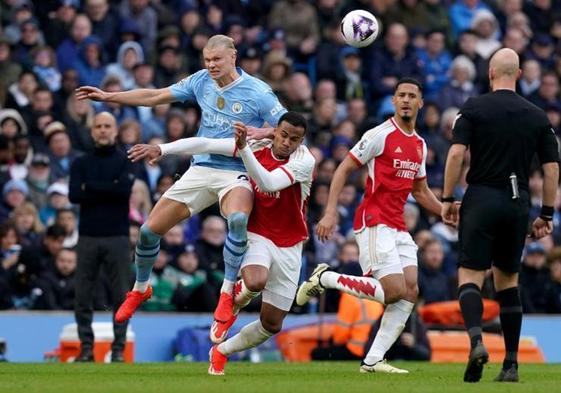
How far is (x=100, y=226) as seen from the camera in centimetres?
1755

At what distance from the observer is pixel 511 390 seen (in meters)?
11.9

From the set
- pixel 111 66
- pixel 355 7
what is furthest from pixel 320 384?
pixel 355 7

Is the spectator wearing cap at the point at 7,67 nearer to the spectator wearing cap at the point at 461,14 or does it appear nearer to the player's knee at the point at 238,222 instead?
the spectator wearing cap at the point at 461,14

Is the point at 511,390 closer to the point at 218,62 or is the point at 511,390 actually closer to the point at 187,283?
the point at 218,62

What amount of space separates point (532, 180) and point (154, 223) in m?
11.5

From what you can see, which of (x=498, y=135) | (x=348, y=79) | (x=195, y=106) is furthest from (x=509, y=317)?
(x=348, y=79)

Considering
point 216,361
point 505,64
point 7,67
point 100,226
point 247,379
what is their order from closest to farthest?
point 505,64 < point 247,379 < point 216,361 < point 100,226 < point 7,67

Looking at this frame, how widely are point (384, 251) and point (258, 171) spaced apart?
1.66m

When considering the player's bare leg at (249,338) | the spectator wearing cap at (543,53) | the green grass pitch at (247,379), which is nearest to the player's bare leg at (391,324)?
the green grass pitch at (247,379)

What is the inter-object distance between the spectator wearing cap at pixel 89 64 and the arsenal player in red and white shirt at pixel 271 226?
8971 millimetres

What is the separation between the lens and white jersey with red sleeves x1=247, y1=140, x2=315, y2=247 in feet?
45.6

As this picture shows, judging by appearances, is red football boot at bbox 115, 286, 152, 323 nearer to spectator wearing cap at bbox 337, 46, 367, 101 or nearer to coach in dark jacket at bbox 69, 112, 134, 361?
coach in dark jacket at bbox 69, 112, 134, 361

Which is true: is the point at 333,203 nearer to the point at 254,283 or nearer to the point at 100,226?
the point at 254,283

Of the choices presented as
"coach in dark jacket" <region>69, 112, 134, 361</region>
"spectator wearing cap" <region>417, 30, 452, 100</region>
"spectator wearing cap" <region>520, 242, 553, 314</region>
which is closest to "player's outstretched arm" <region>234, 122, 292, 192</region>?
"coach in dark jacket" <region>69, 112, 134, 361</region>
